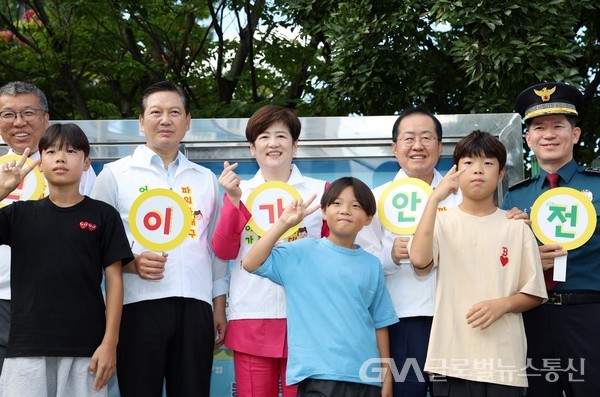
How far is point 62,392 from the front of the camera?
3.49 metres

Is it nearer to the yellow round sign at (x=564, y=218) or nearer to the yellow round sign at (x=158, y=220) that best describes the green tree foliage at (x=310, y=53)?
the yellow round sign at (x=564, y=218)

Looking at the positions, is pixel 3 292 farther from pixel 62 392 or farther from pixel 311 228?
pixel 311 228

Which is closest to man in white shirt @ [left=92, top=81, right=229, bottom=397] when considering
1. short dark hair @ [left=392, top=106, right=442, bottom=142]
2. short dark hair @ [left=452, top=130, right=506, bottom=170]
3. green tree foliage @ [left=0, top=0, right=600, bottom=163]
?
short dark hair @ [left=392, top=106, right=442, bottom=142]

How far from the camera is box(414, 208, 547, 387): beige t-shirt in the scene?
351 cm

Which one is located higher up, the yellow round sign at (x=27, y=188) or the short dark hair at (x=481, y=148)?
the short dark hair at (x=481, y=148)

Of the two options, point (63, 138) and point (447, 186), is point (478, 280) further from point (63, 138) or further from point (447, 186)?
point (63, 138)

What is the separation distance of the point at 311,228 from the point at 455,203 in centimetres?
77

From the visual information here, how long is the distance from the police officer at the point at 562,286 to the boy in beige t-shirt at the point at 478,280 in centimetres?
29

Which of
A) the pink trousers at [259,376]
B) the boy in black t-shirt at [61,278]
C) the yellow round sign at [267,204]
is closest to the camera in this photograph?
the boy in black t-shirt at [61,278]

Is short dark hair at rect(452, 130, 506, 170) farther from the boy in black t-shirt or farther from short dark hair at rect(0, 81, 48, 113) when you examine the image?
short dark hair at rect(0, 81, 48, 113)

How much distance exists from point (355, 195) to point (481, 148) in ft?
2.14

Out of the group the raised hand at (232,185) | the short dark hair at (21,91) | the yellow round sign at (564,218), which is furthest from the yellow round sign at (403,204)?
the short dark hair at (21,91)

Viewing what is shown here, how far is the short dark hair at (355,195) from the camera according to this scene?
3.76m

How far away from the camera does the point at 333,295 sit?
3.66 metres
